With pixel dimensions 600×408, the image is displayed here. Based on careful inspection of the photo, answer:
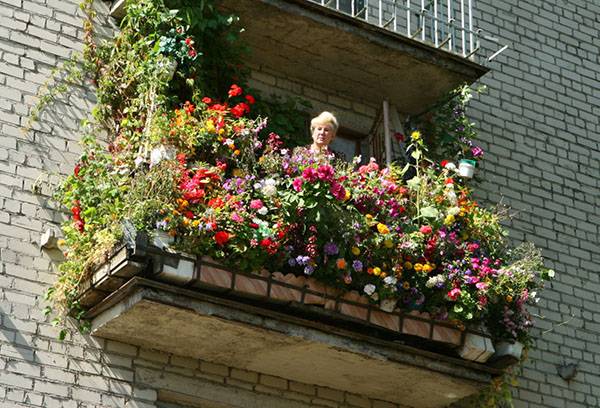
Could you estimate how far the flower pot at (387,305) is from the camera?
25.5 feet

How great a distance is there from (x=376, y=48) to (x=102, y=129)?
2.07 m

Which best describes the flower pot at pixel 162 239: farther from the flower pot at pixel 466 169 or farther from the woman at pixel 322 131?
the flower pot at pixel 466 169

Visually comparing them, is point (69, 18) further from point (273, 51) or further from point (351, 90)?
point (351, 90)

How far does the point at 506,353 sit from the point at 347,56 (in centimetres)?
245

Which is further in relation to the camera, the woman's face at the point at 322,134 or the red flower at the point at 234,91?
the woman's face at the point at 322,134

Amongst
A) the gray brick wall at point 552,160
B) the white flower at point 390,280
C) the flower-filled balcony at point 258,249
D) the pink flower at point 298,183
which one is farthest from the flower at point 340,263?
the gray brick wall at point 552,160

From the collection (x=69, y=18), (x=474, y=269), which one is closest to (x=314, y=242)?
(x=474, y=269)

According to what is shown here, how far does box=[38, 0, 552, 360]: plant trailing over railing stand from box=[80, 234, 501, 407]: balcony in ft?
0.38

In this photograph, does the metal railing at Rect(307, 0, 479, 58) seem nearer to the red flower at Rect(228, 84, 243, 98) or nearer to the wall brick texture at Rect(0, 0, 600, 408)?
the wall brick texture at Rect(0, 0, 600, 408)

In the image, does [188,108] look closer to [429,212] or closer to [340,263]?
[340,263]

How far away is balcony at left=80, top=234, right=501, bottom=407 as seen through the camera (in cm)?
720

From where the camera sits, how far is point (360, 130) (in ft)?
31.3

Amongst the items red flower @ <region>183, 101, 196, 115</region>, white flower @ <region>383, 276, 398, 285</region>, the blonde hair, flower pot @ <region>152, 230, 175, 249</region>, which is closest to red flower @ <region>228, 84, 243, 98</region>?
red flower @ <region>183, 101, 196, 115</region>

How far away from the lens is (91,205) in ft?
25.2
